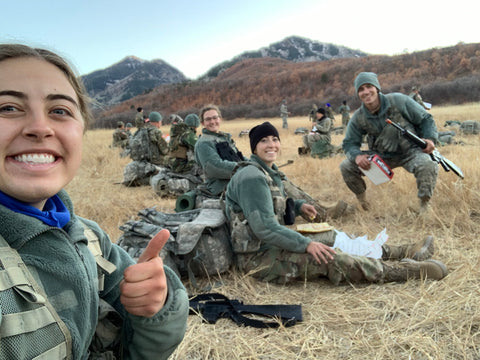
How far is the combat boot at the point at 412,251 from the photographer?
10.0 ft

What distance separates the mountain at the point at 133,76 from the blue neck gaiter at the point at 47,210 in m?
83.2

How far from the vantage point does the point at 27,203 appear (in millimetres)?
A: 1021

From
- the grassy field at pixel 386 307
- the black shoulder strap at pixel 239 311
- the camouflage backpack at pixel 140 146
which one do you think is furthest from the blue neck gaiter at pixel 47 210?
the camouflage backpack at pixel 140 146

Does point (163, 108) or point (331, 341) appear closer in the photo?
point (331, 341)

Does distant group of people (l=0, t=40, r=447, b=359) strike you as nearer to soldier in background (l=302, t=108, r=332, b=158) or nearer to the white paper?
the white paper

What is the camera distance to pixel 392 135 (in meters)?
4.81

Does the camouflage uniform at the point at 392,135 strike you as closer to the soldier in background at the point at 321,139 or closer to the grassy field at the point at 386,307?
the grassy field at the point at 386,307

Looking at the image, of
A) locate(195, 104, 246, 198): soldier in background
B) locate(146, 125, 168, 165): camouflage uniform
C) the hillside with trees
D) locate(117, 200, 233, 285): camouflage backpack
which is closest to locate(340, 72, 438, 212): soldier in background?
locate(195, 104, 246, 198): soldier in background

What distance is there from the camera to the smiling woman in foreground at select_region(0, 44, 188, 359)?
0.89 meters

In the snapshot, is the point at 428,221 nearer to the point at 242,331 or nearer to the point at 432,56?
the point at 242,331

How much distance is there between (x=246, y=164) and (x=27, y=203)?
2.17 metres

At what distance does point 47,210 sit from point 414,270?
9.00 ft

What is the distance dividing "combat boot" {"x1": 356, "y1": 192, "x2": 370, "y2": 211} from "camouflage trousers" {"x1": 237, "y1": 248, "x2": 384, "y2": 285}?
2157 millimetres

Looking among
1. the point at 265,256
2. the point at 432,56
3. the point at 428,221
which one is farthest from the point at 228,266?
the point at 432,56
